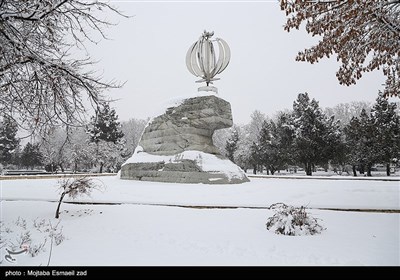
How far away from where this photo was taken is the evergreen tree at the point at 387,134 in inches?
1027

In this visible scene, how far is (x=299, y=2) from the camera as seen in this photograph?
242 inches

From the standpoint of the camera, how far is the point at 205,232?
5551 mm

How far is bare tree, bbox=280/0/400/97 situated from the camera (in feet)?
19.4

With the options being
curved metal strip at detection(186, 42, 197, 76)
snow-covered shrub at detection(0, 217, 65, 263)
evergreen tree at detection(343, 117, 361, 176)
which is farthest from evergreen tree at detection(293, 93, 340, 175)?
snow-covered shrub at detection(0, 217, 65, 263)

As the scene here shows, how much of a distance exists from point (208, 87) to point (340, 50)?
9311 mm

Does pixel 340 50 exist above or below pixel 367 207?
above

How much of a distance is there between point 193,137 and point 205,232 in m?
9.44

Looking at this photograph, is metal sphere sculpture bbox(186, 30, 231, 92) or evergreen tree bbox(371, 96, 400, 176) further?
evergreen tree bbox(371, 96, 400, 176)

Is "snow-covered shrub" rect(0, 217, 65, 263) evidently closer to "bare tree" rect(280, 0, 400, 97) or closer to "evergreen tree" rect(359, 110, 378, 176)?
"bare tree" rect(280, 0, 400, 97)

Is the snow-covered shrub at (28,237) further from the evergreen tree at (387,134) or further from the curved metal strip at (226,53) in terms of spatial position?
the evergreen tree at (387,134)

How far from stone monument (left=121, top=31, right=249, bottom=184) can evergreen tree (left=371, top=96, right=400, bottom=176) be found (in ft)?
61.8

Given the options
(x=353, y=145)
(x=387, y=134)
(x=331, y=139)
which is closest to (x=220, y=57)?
(x=331, y=139)
